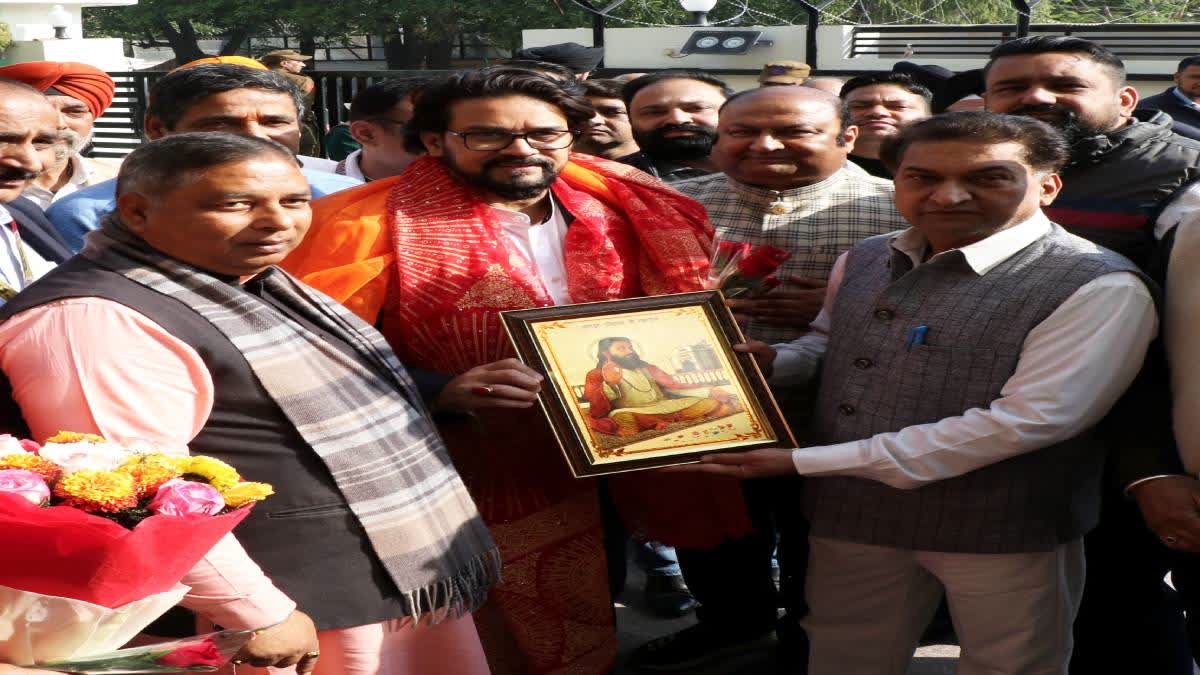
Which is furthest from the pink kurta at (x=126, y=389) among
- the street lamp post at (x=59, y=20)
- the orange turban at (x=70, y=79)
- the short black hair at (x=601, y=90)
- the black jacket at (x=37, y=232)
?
the street lamp post at (x=59, y=20)

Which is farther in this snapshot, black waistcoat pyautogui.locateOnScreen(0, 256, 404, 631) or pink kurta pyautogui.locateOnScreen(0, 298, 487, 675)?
black waistcoat pyautogui.locateOnScreen(0, 256, 404, 631)

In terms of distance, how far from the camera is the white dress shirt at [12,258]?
3602 millimetres

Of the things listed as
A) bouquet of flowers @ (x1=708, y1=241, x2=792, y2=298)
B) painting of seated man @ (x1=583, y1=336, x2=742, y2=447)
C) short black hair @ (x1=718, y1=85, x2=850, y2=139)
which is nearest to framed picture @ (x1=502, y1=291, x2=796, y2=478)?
painting of seated man @ (x1=583, y1=336, x2=742, y2=447)

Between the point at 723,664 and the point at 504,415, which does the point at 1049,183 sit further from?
the point at 723,664

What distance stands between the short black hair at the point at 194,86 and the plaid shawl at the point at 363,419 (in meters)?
1.66

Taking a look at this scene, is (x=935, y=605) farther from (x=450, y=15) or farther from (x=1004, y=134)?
(x=450, y=15)

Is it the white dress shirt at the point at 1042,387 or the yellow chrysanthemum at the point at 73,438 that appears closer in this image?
the yellow chrysanthemum at the point at 73,438

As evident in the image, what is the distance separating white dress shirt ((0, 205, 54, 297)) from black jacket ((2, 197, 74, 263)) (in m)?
0.05

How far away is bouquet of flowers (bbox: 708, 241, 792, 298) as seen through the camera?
11.6ft

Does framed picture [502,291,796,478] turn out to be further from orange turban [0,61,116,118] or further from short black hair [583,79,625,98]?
orange turban [0,61,116,118]

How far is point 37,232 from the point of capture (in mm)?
3842

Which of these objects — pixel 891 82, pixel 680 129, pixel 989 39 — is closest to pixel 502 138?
pixel 680 129

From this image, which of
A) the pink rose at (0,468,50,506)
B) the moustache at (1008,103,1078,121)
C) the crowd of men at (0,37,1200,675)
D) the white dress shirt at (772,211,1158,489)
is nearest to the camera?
the pink rose at (0,468,50,506)

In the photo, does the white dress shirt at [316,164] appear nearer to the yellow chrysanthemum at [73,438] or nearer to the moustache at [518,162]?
the moustache at [518,162]
